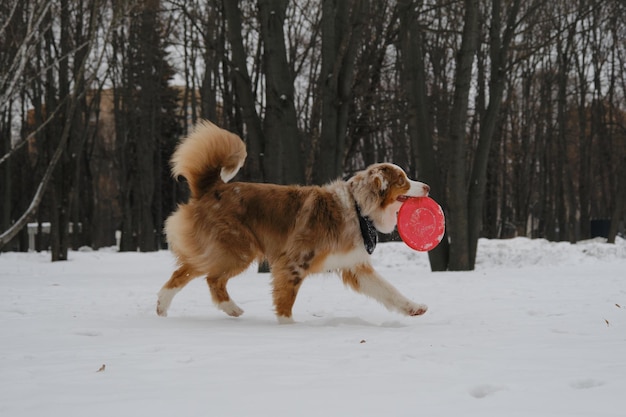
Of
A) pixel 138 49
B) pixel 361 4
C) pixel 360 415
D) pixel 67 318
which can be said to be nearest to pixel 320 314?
pixel 67 318

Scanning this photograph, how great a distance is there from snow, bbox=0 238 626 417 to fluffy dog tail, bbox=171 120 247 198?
4.60ft

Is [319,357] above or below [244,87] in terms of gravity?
below

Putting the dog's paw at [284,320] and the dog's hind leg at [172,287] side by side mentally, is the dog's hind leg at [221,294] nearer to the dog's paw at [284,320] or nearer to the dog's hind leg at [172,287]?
the dog's hind leg at [172,287]

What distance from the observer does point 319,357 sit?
12.4 ft

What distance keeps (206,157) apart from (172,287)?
1348 mm

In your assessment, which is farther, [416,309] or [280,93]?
[280,93]

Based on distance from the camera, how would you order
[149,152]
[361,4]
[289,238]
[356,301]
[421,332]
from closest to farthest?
1. [421,332]
2. [289,238]
3. [356,301]
4. [361,4]
5. [149,152]

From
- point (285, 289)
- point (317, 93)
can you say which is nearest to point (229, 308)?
point (285, 289)

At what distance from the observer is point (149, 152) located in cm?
2723

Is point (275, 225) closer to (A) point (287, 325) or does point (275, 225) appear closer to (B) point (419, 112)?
(A) point (287, 325)

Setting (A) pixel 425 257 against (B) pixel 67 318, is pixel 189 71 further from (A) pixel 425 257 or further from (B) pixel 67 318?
(B) pixel 67 318

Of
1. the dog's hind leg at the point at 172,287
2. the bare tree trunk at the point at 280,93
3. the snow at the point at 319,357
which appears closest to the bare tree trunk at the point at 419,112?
the bare tree trunk at the point at 280,93

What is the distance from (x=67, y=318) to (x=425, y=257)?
1202 centimetres

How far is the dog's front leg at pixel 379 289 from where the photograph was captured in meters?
5.99
